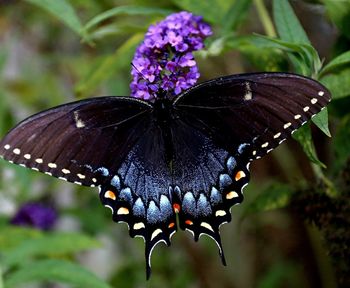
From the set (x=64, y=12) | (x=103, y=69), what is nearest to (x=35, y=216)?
(x=103, y=69)

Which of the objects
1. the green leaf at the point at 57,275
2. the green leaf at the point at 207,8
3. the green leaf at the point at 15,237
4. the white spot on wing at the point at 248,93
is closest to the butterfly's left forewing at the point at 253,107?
the white spot on wing at the point at 248,93

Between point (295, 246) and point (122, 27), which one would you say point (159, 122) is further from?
point (295, 246)

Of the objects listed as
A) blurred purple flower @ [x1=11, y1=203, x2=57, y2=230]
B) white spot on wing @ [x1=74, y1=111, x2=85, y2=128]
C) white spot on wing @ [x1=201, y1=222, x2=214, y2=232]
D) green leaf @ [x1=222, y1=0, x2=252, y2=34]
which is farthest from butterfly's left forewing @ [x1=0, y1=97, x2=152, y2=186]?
blurred purple flower @ [x1=11, y1=203, x2=57, y2=230]

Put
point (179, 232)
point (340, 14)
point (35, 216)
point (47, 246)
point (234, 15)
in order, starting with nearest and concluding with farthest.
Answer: point (340, 14), point (234, 15), point (47, 246), point (35, 216), point (179, 232)

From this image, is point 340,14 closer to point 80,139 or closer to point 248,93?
point 248,93

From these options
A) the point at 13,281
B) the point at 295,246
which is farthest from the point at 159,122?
the point at 295,246

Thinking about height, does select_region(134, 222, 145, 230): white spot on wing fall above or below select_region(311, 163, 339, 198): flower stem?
below

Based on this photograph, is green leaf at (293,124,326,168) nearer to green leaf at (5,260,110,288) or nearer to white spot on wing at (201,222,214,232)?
white spot on wing at (201,222,214,232)
